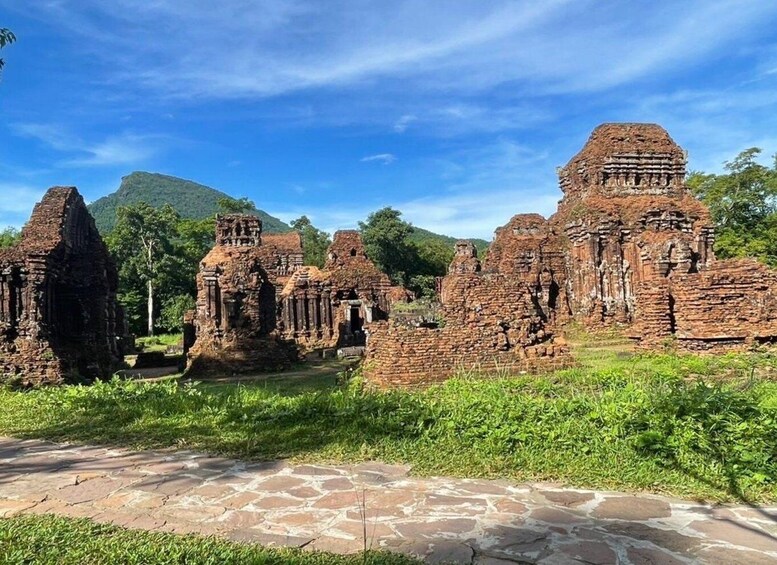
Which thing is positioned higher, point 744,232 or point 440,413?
point 744,232

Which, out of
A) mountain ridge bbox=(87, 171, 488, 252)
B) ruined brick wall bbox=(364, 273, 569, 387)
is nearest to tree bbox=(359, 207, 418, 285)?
ruined brick wall bbox=(364, 273, 569, 387)

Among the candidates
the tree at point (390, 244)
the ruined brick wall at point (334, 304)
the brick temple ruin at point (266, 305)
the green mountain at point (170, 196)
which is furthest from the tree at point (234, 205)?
the green mountain at point (170, 196)

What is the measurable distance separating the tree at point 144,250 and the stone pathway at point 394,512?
41.5 metres

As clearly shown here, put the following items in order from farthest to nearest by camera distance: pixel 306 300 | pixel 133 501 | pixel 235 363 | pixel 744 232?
pixel 744 232 → pixel 306 300 → pixel 235 363 → pixel 133 501

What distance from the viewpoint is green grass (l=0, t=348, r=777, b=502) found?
16.7 ft

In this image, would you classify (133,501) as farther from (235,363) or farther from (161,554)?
(235,363)

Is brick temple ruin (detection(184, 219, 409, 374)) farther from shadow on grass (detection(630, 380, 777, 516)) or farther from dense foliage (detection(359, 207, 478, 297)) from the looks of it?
dense foliage (detection(359, 207, 478, 297))

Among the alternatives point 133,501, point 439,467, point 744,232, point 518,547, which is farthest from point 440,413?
point 744,232

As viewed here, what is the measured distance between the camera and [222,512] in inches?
177

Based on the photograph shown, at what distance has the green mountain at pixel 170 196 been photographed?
436ft

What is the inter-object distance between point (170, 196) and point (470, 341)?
5683 inches

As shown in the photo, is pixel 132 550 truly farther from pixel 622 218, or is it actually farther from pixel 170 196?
pixel 170 196

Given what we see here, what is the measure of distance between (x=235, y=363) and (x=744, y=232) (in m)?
30.7

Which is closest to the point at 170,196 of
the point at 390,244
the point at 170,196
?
the point at 170,196
